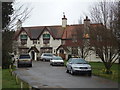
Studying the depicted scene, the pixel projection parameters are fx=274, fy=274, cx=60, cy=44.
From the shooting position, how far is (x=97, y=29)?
2388 centimetres

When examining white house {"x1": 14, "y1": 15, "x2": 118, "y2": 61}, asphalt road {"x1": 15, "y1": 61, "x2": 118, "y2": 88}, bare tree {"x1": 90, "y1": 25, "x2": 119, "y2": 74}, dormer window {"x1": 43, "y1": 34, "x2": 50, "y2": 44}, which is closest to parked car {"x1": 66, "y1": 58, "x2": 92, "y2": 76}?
asphalt road {"x1": 15, "y1": 61, "x2": 118, "y2": 88}

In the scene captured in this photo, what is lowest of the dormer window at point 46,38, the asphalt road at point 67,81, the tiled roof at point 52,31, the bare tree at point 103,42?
the asphalt road at point 67,81

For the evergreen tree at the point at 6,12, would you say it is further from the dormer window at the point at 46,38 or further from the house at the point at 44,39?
the dormer window at the point at 46,38

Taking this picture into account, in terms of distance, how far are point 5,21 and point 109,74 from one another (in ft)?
34.5

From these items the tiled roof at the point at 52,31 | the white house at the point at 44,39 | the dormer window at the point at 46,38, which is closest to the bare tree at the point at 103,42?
the white house at the point at 44,39

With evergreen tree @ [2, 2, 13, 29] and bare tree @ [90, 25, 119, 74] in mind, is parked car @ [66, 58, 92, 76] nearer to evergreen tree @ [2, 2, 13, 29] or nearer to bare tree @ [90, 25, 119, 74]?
bare tree @ [90, 25, 119, 74]

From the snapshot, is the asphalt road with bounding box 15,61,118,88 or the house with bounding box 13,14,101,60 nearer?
the asphalt road with bounding box 15,61,118,88

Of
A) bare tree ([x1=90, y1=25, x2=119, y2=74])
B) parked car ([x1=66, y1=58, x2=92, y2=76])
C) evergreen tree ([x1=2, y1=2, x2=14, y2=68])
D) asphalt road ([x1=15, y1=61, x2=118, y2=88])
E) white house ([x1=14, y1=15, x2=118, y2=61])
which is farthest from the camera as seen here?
white house ([x1=14, y1=15, x2=118, y2=61])

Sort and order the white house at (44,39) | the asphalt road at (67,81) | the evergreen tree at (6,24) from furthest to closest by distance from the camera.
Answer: the white house at (44,39), the evergreen tree at (6,24), the asphalt road at (67,81)

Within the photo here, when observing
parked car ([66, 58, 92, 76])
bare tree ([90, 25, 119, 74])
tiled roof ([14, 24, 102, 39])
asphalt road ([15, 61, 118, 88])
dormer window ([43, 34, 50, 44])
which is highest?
tiled roof ([14, 24, 102, 39])

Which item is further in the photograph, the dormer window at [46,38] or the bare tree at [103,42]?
the dormer window at [46,38]

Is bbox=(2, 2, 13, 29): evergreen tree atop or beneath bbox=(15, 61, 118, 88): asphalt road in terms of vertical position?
atop

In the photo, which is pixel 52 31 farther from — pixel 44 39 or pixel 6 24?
pixel 6 24

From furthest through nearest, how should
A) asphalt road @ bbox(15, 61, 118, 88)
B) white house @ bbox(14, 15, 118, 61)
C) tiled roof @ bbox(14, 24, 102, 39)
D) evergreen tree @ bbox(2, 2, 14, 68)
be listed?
tiled roof @ bbox(14, 24, 102, 39) → white house @ bbox(14, 15, 118, 61) → evergreen tree @ bbox(2, 2, 14, 68) → asphalt road @ bbox(15, 61, 118, 88)
